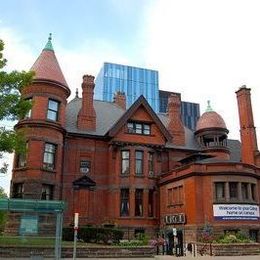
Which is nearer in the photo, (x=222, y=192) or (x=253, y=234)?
(x=253, y=234)

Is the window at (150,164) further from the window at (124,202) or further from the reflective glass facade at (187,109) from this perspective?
the reflective glass facade at (187,109)

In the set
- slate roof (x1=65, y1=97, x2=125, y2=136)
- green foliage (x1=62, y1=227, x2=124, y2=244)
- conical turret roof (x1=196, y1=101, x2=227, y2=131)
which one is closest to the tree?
green foliage (x1=62, y1=227, x2=124, y2=244)

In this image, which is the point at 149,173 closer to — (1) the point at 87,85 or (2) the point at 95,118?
(2) the point at 95,118

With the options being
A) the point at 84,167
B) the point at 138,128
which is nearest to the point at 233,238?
the point at 138,128

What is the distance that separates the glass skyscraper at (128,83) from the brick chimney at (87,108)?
400 feet

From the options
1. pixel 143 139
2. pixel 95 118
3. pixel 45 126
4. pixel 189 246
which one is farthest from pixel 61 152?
pixel 189 246

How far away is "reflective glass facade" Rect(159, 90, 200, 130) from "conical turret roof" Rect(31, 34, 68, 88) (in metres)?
129

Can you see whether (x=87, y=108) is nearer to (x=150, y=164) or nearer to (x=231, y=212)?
(x=150, y=164)

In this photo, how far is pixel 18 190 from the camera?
34188 mm

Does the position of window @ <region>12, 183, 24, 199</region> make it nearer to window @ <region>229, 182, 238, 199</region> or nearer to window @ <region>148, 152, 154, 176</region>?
window @ <region>148, 152, 154, 176</region>

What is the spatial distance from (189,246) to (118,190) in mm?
9808

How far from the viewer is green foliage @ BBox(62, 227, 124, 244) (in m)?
27.3

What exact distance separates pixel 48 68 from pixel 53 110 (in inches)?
158

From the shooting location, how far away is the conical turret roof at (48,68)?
3588cm
